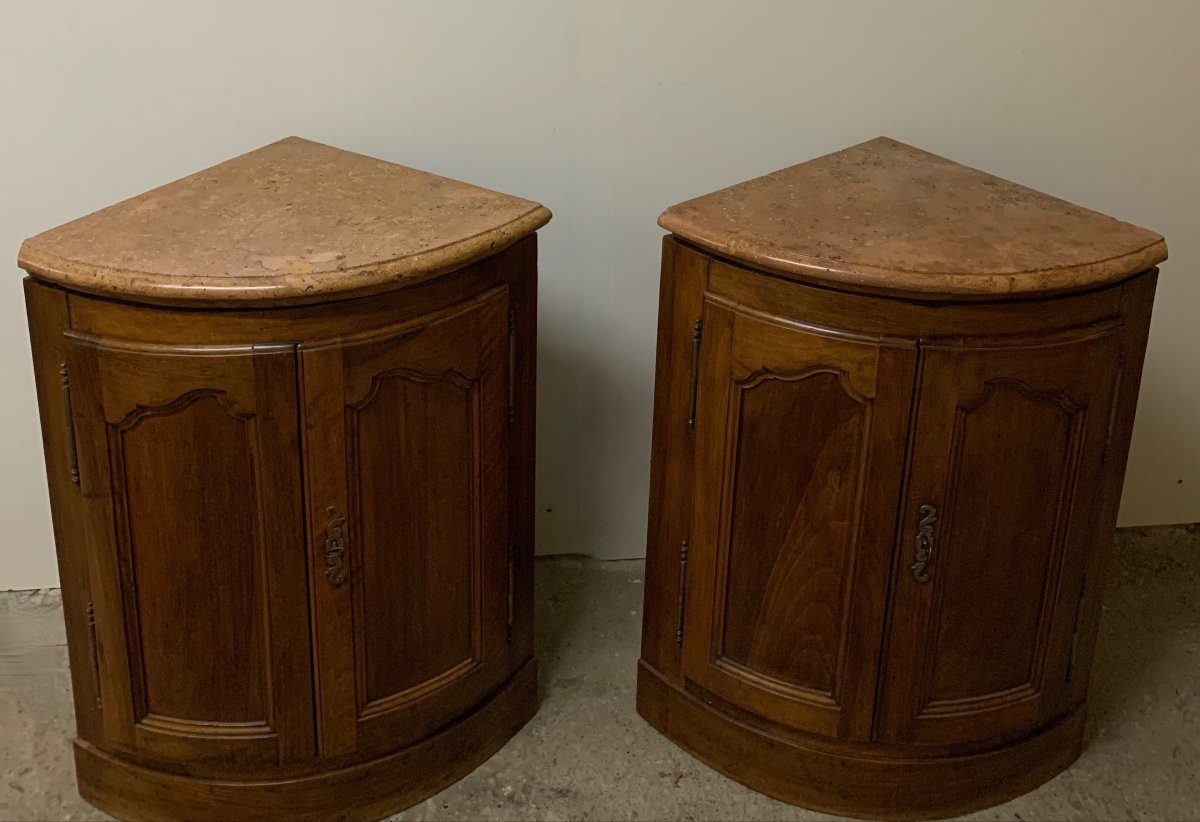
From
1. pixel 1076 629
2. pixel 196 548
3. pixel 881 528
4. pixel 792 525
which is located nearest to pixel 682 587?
pixel 792 525

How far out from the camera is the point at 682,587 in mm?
2090

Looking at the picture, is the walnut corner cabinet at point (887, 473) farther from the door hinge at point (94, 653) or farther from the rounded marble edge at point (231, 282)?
the door hinge at point (94, 653)

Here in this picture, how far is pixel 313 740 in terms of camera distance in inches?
75.8

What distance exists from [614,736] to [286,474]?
74cm

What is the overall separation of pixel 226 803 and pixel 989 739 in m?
1.07

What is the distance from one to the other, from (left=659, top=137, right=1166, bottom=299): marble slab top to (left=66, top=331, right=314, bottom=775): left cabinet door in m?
0.61

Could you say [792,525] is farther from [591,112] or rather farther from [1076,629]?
[591,112]

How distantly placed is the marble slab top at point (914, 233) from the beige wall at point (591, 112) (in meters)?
0.30

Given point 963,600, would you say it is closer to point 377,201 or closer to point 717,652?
point 717,652

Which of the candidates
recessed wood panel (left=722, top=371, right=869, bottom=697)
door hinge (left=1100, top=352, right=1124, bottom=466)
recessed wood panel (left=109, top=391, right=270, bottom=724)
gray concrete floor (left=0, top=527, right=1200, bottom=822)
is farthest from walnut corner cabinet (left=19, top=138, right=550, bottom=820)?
door hinge (left=1100, top=352, right=1124, bottom=466)

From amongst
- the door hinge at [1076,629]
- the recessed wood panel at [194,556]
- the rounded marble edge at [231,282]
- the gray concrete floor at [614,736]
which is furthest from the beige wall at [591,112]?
the door hinge at [1076,629]

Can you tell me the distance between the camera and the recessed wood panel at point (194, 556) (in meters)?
1.73

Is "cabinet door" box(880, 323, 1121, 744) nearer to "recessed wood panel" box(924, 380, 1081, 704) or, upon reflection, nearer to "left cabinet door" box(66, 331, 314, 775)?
"recessed wood panel" box(924, 380, 1081, 704)

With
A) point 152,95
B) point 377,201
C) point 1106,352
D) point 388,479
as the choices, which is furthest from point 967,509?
point 152,95
